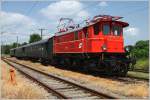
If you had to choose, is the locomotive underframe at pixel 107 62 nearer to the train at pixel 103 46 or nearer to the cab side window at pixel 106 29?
the train at pixel 103 46

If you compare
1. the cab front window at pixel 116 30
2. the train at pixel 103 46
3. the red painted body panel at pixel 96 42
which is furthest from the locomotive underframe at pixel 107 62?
the cab front window at pixel 116 30

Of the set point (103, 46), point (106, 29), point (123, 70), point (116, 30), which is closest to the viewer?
point (103, 46)

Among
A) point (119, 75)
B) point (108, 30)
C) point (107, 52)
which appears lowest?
point (119, 75)

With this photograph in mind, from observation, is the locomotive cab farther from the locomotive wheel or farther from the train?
the locomotive wheel

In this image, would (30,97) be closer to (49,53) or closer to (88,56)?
(88,56)

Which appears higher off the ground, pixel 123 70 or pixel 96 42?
pixel 96 42

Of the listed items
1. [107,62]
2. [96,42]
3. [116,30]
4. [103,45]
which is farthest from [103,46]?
[116,30]

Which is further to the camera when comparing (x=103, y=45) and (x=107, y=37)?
(x=107, y=37)

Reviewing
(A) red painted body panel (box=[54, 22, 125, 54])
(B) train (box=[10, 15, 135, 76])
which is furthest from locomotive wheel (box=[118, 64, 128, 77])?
(A) red painted body panel (box=[54, 22, 125, 54])

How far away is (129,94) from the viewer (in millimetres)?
11852

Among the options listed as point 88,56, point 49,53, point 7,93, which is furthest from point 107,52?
point 49,53

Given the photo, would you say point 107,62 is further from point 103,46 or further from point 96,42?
point 96,42

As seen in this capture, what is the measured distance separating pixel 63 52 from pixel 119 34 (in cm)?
635

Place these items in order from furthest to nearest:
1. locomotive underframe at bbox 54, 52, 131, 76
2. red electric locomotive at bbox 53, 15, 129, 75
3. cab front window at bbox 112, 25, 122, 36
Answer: cab front window at bbox 112, 25, 122, 36 < red electric locomotive at bbox 53, 15, 129, 75 < locomotive underframe at bbox 54, 52, 131, 76
